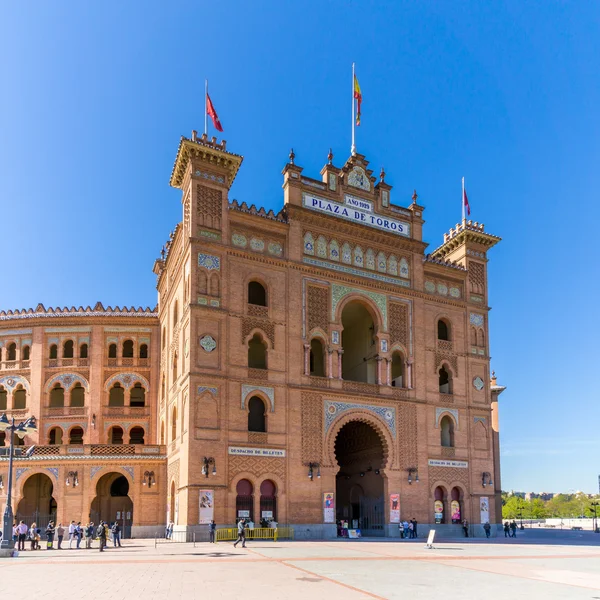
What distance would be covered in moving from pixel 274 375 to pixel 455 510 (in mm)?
14550

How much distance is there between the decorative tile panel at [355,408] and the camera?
3691cm

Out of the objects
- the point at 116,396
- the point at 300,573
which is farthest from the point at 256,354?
the point at 300,573

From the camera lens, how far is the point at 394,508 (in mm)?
37844

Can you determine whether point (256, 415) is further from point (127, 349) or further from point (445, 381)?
point (445, 381)

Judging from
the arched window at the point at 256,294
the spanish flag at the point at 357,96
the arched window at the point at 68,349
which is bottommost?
the arched window at the point at 68,349

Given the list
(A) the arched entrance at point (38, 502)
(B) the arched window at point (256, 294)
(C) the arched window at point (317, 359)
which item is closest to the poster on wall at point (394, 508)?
(C) the arched window at point (317, 359)

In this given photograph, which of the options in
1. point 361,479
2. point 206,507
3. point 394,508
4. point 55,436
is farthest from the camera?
point 55,436

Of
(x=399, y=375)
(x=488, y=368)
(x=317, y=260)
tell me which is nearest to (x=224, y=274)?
(x=317, y=260)

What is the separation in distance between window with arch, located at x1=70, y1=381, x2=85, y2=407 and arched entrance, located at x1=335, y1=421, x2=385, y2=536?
16741mm

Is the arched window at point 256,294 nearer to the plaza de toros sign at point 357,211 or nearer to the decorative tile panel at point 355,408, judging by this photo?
the plaza de toros sign at point 357,211

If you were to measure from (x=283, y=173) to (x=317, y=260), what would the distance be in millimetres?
5394

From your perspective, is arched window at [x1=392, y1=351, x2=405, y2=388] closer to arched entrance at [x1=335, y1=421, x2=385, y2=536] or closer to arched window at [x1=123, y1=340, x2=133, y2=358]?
A: arched entrance at [x1=335, y1=421, x2=385, y2=536]

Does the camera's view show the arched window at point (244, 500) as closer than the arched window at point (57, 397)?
Yes

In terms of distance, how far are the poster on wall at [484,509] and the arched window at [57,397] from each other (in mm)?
26927
